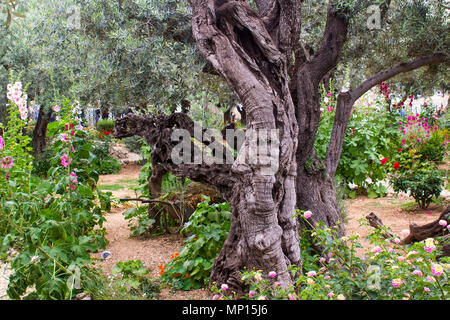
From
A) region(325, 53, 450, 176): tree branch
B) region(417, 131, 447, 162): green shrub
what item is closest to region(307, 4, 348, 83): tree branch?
region(325, 53, 450, 176): tree branch

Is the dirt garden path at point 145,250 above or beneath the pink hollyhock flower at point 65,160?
beneath

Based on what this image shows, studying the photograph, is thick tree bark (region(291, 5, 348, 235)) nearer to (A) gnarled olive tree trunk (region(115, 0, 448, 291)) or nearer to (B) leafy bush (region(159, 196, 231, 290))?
(A) gnarled olive tree trunk (region(115, 0, 448, 291))

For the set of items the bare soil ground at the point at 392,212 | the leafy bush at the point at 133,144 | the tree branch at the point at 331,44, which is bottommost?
the bare soil ground at the point at 392,212

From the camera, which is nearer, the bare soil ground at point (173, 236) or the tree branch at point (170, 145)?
the tree branch at point (170, 145)

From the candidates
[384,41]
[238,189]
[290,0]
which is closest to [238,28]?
[290,0]

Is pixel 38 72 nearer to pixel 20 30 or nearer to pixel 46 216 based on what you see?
pixel 20 30

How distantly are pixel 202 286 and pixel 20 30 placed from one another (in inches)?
330

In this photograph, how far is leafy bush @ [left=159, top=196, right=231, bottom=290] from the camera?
3703 millimetres

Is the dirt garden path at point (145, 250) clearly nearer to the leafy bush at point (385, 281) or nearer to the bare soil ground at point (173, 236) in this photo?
the bare soil ground at point (173, 236)

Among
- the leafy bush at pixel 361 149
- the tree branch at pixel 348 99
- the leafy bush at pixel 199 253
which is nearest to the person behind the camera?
the leafy bush at pixel 199 253

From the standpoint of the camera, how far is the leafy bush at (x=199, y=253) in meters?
3.70

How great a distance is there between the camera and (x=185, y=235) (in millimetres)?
5328

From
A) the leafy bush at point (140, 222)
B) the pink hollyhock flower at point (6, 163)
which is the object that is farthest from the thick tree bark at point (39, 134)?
the pink hollyhock flower at point (6, 163)

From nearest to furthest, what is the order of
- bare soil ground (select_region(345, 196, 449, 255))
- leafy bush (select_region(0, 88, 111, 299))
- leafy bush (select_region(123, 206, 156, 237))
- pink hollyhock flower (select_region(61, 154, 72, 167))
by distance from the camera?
1. leafy bush (select_region(0, 88, 111, 299))
2. pink hollyhock flower (select_region(61, 154, 72, 167))
3. leafy bush (select_region(123, 206, 156, 237))
4. bare soil ground (select_region(345, 196, 449, 255))
